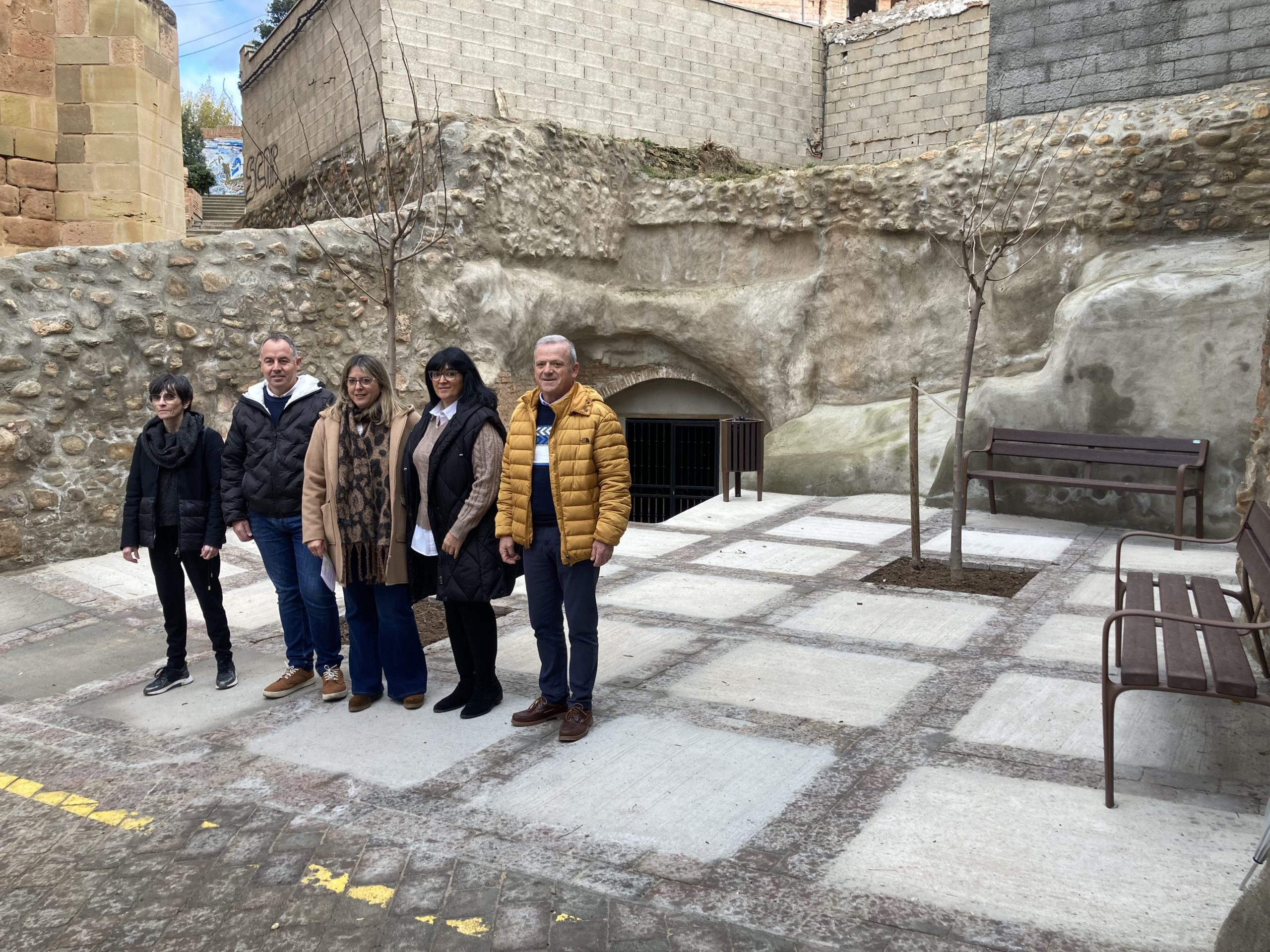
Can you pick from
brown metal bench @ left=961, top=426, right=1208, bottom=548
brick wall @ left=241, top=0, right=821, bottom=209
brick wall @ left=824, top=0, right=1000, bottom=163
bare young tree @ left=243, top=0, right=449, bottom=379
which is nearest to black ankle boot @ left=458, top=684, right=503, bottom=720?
brown metal bench @ left=961, top=426, right=1208, bottom=548

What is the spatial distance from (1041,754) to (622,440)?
80.3 inches

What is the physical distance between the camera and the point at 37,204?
984cm

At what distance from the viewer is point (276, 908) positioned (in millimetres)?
3064

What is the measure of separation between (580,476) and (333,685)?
171 cm

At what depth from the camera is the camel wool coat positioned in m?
4.53

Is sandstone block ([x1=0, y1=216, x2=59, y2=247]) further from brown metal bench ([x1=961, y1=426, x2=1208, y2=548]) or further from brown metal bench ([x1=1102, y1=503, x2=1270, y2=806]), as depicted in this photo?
brown metal bench ([x1=1102, y1=503, x2=1270, y2=806])

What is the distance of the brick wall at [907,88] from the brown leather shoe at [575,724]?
40.5 feet

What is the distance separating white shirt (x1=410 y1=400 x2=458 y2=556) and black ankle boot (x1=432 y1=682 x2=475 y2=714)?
65 cm

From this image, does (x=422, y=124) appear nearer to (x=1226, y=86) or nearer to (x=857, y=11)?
(x=1226, y=86)

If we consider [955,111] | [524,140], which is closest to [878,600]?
[524,140]

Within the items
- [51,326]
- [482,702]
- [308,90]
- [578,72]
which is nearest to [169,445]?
[482,702]

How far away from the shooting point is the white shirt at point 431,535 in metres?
4.50

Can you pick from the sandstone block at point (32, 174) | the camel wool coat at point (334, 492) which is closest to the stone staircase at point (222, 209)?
the sandstone block at point (32, 174)

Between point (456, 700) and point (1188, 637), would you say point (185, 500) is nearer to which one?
point (456, 700)
